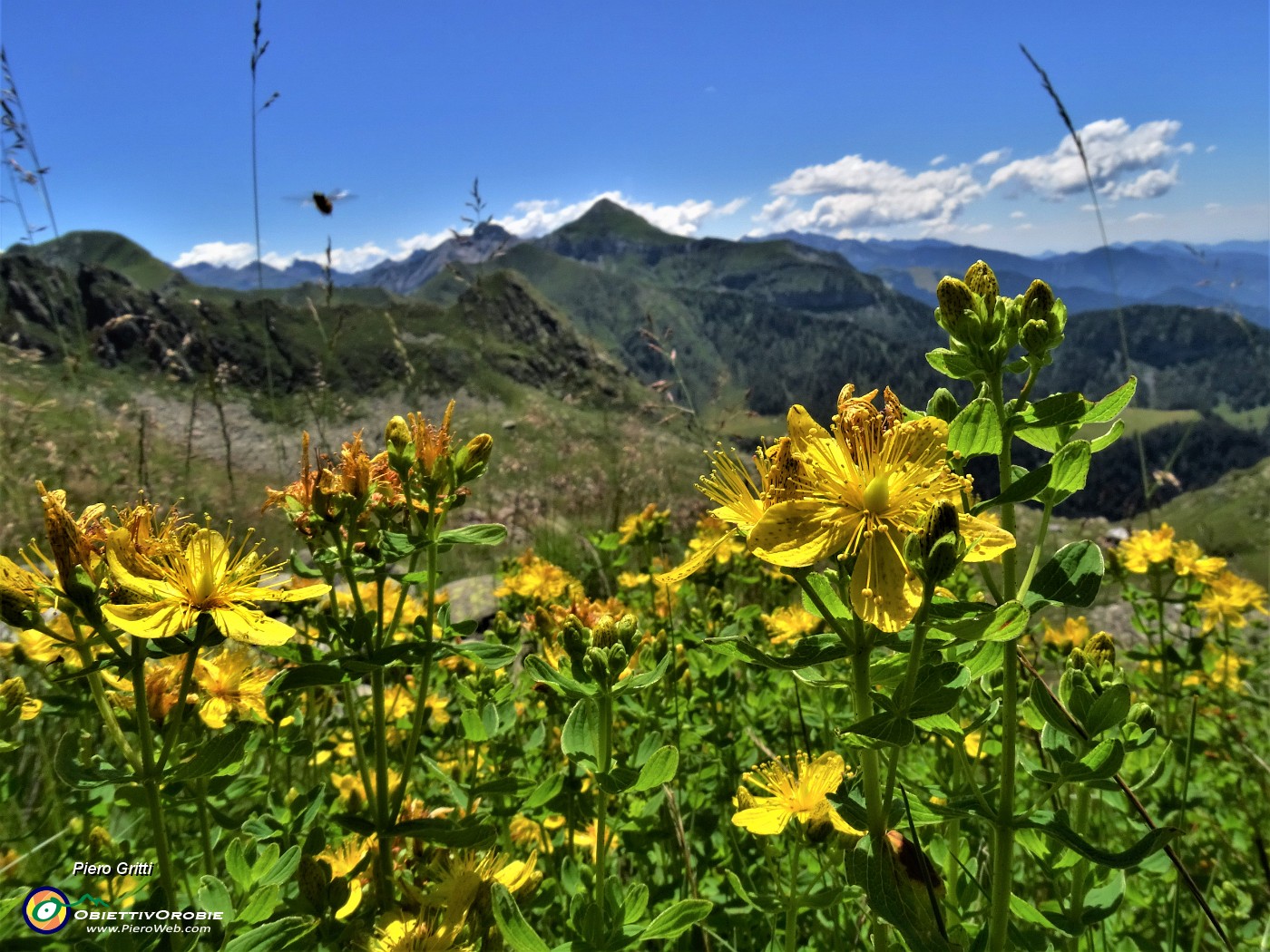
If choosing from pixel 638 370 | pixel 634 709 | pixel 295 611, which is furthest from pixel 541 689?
pixel 638 370

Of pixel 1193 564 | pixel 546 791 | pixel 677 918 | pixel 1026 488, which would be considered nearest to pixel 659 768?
pixel 677 918

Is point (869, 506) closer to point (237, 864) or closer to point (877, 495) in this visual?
point (877, 495)

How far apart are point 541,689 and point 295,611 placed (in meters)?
0.72

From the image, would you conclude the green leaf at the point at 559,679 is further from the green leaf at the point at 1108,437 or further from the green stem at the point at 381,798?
the green leaf at the point at 1108,437

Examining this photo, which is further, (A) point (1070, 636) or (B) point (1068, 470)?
(A) point (1070, 636)

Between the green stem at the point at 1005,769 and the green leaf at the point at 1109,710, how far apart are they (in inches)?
4.2

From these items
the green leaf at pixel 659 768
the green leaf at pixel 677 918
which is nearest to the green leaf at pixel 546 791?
the green leaf at pixel 659 768

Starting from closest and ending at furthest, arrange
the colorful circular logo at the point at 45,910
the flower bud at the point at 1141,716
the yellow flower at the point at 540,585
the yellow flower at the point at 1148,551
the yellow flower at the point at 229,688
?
the flower bud at the point at 1141,716
the colorful circular logo at the point at 45,910
the yellow flower at the point at 229,688
the yellow flower at the point at 1148,551
the yellow flower at the point at 540,585

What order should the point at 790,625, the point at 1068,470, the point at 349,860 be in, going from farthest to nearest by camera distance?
the point at 790,625 < the point at 349,860 < the point at 1068,470

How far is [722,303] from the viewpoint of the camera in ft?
550

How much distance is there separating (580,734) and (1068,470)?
0.90 metres

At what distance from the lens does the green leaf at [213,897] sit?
1193mm

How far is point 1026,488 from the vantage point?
35.5 inches

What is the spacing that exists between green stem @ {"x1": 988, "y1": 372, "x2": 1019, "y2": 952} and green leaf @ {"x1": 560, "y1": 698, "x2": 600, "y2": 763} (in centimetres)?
65
